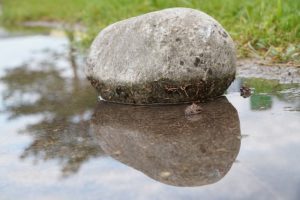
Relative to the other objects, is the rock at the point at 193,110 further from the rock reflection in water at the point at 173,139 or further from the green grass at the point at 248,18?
the green grass at the point at 248,18

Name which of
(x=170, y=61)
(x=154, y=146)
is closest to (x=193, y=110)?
(x=170, y=61)

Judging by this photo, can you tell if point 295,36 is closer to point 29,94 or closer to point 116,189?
point 29,94

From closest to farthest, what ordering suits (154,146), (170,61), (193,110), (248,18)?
(154,146) → (193,110) → (170,61) → (248,18)

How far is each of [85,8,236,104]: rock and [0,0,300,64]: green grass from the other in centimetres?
120

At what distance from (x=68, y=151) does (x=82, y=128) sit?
0.47m

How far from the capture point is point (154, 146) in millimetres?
2742

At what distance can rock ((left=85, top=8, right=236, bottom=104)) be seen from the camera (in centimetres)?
347

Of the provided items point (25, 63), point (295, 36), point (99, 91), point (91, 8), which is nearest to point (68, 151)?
point (99, 91)

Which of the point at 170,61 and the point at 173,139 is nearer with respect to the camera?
the point at 173,139

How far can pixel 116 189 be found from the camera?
2.25 m

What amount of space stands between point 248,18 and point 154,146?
336 centimetres

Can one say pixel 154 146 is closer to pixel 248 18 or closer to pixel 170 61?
pixel 170 61

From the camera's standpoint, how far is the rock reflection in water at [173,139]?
2.39m

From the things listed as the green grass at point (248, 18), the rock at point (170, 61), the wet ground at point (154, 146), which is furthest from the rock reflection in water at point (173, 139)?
the green grass at point (248, 18)
